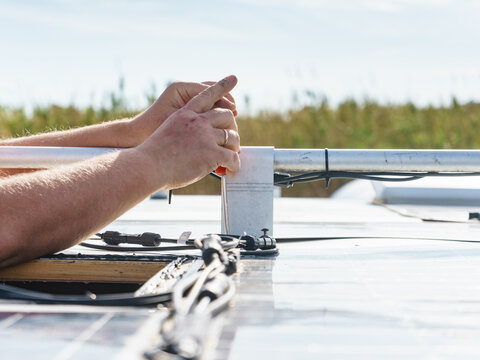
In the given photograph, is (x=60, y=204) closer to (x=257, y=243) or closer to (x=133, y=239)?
(x=133, y=239)

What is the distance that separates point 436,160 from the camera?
1.46m

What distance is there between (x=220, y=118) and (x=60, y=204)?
17.5 inches

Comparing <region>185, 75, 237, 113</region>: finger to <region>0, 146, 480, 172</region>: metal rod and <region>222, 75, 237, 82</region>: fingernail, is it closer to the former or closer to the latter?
<region>222, 75, 237, 82</region>: fingernail

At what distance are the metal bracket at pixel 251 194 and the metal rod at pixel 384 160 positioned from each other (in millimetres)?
48

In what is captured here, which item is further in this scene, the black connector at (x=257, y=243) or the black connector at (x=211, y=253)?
the black connector at (x=257, y=243)

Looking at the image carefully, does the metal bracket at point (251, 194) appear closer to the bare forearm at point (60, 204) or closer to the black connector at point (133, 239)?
the black connector at point (133, 239)

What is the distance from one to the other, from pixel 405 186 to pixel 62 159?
1.86 meters

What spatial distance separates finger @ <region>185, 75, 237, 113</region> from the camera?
1444 millimetres

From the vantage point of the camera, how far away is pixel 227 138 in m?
1.42

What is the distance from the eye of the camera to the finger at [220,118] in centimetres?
143

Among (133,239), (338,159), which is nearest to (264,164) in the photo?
(338,159)

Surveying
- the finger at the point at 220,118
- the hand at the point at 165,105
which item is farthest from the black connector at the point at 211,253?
the hand at the point at 165,105

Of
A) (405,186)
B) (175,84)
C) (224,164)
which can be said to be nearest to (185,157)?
(224,164)

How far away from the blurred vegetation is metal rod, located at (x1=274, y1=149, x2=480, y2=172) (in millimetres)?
4878
